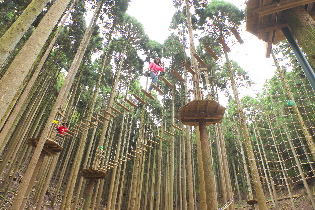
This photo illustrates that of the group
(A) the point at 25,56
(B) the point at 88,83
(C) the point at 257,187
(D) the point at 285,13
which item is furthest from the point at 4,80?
(B) the point at 88,83

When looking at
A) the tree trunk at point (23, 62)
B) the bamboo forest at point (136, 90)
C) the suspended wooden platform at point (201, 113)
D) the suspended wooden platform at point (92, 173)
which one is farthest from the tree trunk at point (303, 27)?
the suspended wooden platform at point (92, 173)

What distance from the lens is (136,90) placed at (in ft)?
36.9

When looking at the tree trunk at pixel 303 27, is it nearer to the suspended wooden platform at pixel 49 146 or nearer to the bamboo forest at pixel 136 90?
the bamboo forest at pixel 136 90

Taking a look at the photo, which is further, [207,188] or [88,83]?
[88,83]

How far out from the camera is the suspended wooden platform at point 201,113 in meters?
3.42

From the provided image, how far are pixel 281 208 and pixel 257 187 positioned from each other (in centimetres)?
753

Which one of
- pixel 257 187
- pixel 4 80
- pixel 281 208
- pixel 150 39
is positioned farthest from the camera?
pixel 150 39

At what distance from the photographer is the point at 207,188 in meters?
3.11

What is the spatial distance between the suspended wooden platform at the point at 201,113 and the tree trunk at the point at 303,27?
190cm

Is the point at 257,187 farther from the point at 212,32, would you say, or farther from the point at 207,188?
the point at 212,32

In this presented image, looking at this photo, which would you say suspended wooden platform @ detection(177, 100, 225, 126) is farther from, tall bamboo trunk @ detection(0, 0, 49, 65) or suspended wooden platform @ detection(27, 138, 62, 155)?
suspended wooden platform @ detection(27, 138, 62, 155)

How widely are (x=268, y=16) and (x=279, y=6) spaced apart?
167 millimetres

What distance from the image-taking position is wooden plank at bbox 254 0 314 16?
1.58 metres

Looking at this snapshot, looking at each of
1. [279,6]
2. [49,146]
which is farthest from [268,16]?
[49,146]
